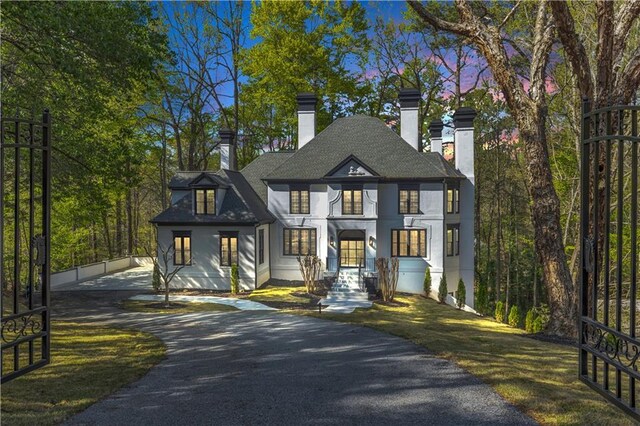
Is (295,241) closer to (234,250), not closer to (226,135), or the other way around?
(234,250)

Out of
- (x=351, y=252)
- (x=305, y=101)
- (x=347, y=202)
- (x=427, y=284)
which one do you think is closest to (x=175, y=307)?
(x=351, y=252)

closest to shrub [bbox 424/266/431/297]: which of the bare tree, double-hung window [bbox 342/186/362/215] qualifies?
double-hung window [bbox 342/186/362/215]

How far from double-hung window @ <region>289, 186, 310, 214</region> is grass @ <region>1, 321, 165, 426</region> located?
45.0 ft

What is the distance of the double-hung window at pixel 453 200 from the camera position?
2556 cm

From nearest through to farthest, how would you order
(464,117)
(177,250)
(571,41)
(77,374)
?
1. (77,374)
2. (571,41)
3. (177,250)
4. (464,117)

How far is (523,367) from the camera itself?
9.01 m

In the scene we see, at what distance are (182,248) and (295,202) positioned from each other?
6.80m

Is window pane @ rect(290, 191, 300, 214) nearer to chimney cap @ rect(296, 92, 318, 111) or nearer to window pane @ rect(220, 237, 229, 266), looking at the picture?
window pane @ rect(220, 237, 229, 266)

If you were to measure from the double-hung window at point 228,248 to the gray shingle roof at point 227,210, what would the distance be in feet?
2.44

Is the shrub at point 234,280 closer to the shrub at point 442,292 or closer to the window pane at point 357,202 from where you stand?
the window pane at point 357,202

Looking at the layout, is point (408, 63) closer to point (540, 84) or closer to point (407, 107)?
point (407, 107)

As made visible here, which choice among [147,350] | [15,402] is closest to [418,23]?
[147,350]

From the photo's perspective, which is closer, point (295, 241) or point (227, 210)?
point (227, 210)

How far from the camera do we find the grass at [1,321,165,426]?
686 centimetres
